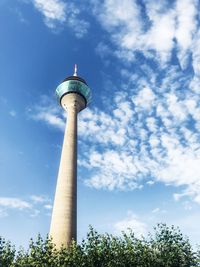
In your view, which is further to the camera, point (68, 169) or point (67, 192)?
point (68, 169)

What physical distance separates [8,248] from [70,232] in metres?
8.89

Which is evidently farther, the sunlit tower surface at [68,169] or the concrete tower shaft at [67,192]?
the sunlit tower surface at [68,169]

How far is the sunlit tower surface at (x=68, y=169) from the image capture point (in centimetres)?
3894

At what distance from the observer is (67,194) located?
138ft

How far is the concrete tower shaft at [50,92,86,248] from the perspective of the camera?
127 feet

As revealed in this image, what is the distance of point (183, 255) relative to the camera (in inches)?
1361

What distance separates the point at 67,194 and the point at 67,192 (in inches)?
12.0

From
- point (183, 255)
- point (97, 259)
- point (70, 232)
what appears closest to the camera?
point (97, 259)

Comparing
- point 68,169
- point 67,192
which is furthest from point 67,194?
point 68,169

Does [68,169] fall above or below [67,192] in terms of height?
above

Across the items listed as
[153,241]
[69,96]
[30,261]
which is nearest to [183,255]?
[153,241]

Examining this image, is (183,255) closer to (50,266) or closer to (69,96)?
(50,266)

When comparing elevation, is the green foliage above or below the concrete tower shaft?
below

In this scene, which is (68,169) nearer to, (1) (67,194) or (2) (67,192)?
(2) (67,192)
